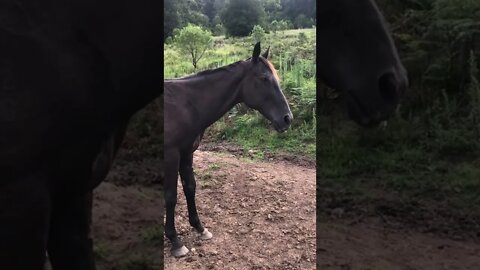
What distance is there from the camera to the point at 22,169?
915mm

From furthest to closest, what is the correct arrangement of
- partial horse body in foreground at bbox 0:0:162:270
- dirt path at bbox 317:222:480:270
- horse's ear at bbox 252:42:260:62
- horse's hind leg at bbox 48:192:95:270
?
dirt path at bbox 317:222:480:270 → horse's ear at bbox 252:42:260:62 → horse's hind leg at bbox 48:192:95:270 → partial horse body in foreground at bbox 0:0:162:270

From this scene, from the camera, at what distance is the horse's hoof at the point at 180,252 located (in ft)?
4.03

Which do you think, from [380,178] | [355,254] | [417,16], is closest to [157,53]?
[355,254]

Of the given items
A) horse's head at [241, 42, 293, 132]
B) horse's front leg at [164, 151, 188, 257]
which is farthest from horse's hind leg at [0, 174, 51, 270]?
horse's head at [241, 42, 293, 132]

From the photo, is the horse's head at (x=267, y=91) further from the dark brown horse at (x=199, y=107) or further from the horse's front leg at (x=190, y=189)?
the horse's front leg at (x=190, y=189)

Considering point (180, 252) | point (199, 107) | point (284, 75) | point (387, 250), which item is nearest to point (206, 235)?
point (180, 252)

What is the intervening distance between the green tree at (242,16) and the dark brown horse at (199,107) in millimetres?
78

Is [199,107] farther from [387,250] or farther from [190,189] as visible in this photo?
[387,250]

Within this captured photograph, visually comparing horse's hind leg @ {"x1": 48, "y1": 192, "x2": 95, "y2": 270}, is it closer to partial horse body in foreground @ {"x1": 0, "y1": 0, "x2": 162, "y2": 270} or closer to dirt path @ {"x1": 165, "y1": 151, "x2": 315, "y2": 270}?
partial horse body in foreground @ {"x1": 0, "y1": 0, "x2": 162, "y2": 270}

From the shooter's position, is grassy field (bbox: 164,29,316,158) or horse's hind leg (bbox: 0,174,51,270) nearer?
horse's hind leg (bbox: 0,174,51,270)

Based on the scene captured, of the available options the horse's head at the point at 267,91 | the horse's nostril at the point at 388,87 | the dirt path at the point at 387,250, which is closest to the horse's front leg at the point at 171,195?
the horse's head at the point at 267,91

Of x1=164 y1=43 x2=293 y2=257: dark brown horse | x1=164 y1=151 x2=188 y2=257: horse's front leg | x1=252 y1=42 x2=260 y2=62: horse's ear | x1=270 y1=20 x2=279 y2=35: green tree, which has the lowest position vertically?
x1=164 y1=151 x2=188 y2=257: horse's front leg

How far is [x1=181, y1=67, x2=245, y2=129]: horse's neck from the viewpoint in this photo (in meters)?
1.27

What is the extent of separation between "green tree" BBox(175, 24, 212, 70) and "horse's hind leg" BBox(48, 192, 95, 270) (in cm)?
38
